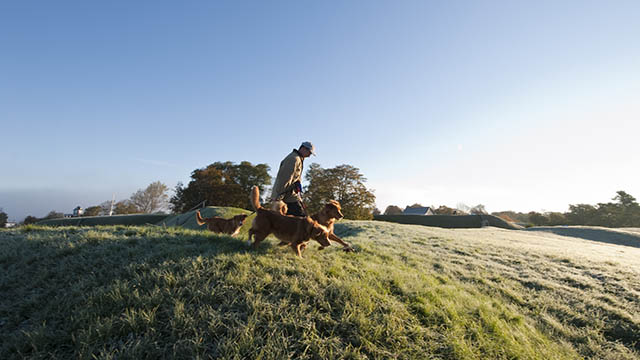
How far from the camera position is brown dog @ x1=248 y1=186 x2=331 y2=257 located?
14.1 feet

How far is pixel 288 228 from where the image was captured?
4289 millimetres

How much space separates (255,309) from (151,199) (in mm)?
54316

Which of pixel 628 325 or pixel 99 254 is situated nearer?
pixel 99 254

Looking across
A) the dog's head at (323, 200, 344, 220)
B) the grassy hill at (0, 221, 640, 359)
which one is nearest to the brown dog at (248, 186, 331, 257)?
the grassy hill at (0, 221, 640, 359)

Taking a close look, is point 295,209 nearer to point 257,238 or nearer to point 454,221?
point 257,238

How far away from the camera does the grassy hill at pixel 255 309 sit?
2.25 metres

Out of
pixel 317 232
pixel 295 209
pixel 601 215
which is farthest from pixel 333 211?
pixel 601 215

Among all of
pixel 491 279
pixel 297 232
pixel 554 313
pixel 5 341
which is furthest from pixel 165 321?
pixel 491 279

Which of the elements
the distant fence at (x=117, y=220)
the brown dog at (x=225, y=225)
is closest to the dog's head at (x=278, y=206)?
the brown dog at (x=225, y=225)

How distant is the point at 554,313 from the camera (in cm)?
456

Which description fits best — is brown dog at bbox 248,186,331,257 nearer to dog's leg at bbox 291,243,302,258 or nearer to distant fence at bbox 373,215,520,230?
dog's leg at bbox 291,243,302,258

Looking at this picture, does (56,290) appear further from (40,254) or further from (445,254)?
(445,254)

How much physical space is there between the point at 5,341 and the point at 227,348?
2.06m

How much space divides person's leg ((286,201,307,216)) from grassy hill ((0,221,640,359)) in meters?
1.06
